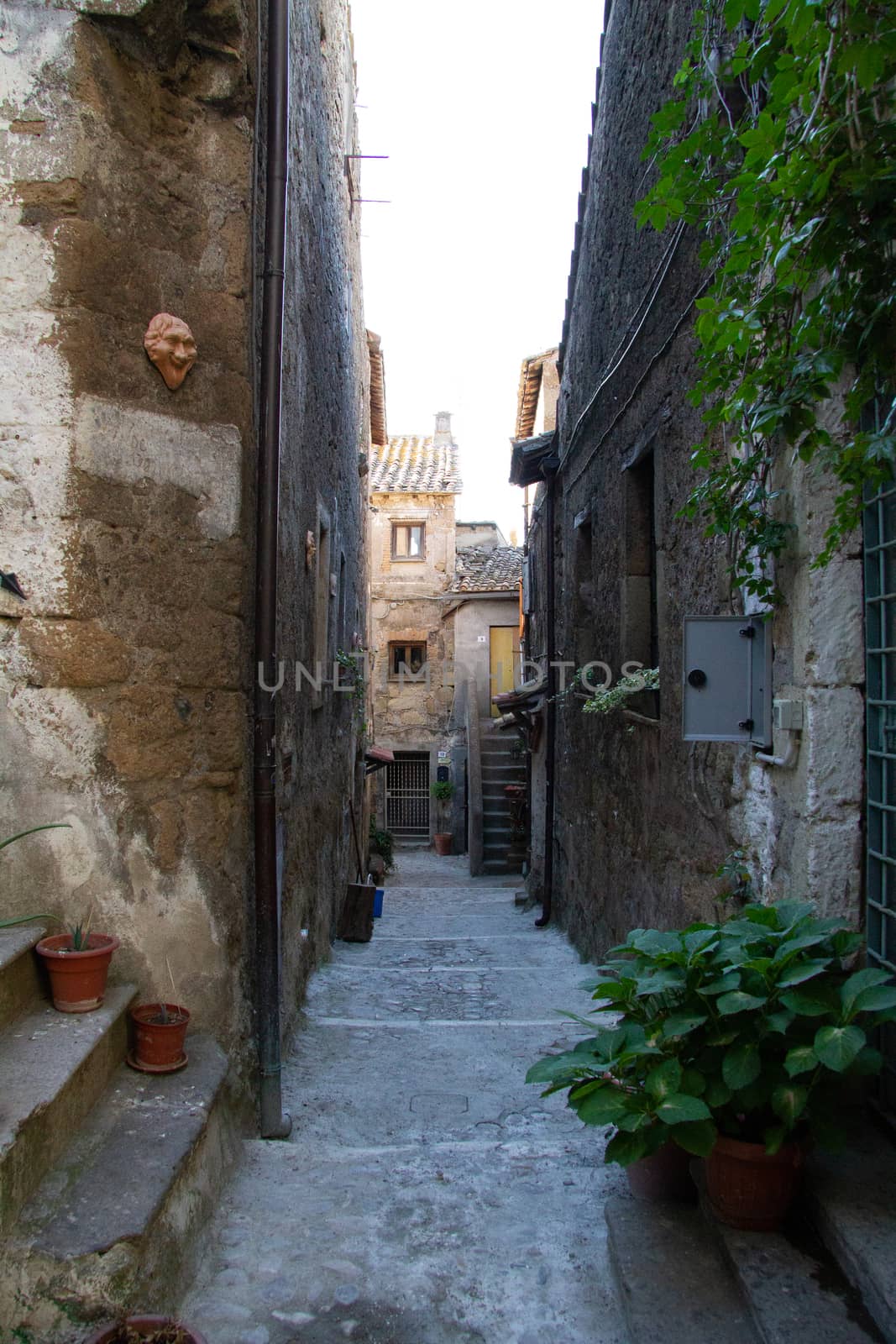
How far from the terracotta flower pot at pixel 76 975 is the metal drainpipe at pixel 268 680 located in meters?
0.71

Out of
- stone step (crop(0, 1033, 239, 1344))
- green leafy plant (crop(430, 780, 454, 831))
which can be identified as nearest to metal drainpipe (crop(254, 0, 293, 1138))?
stone step (crop(0, 1033, 239, 1344))

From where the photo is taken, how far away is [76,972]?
250cm

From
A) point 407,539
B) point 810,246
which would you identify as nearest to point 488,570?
point 407,539

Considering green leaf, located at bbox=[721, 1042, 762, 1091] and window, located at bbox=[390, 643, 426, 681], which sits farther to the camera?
window, located at bbox=[390, 643, 426, 681]

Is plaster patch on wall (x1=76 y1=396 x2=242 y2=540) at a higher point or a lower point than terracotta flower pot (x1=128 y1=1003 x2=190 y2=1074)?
higher

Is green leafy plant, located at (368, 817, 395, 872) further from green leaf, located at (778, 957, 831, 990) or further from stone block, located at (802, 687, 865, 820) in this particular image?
green leaf, located at (778, 957, 831, 990)

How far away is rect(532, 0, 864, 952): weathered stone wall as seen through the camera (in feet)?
8.41

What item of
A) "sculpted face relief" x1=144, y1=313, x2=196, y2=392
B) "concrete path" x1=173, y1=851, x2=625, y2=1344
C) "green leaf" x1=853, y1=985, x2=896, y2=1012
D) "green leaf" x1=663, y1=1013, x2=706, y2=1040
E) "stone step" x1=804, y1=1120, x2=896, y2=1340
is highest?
"sculpted face relief" x1=144, y1=313, x2=196, y2=392

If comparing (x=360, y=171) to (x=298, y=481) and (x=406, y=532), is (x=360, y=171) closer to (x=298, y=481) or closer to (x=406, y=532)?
(x=298, y=481)

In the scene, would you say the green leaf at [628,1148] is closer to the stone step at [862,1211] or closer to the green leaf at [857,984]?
the stone step at [862,1211]

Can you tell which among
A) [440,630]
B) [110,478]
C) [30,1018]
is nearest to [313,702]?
[110,478]

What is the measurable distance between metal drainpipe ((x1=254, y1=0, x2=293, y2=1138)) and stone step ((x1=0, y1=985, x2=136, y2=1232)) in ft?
1.87

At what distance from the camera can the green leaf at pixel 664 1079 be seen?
2064 millimetres

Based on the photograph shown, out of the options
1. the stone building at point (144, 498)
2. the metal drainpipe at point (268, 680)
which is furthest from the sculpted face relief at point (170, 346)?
the metal drainpipe at point (268, 680)
